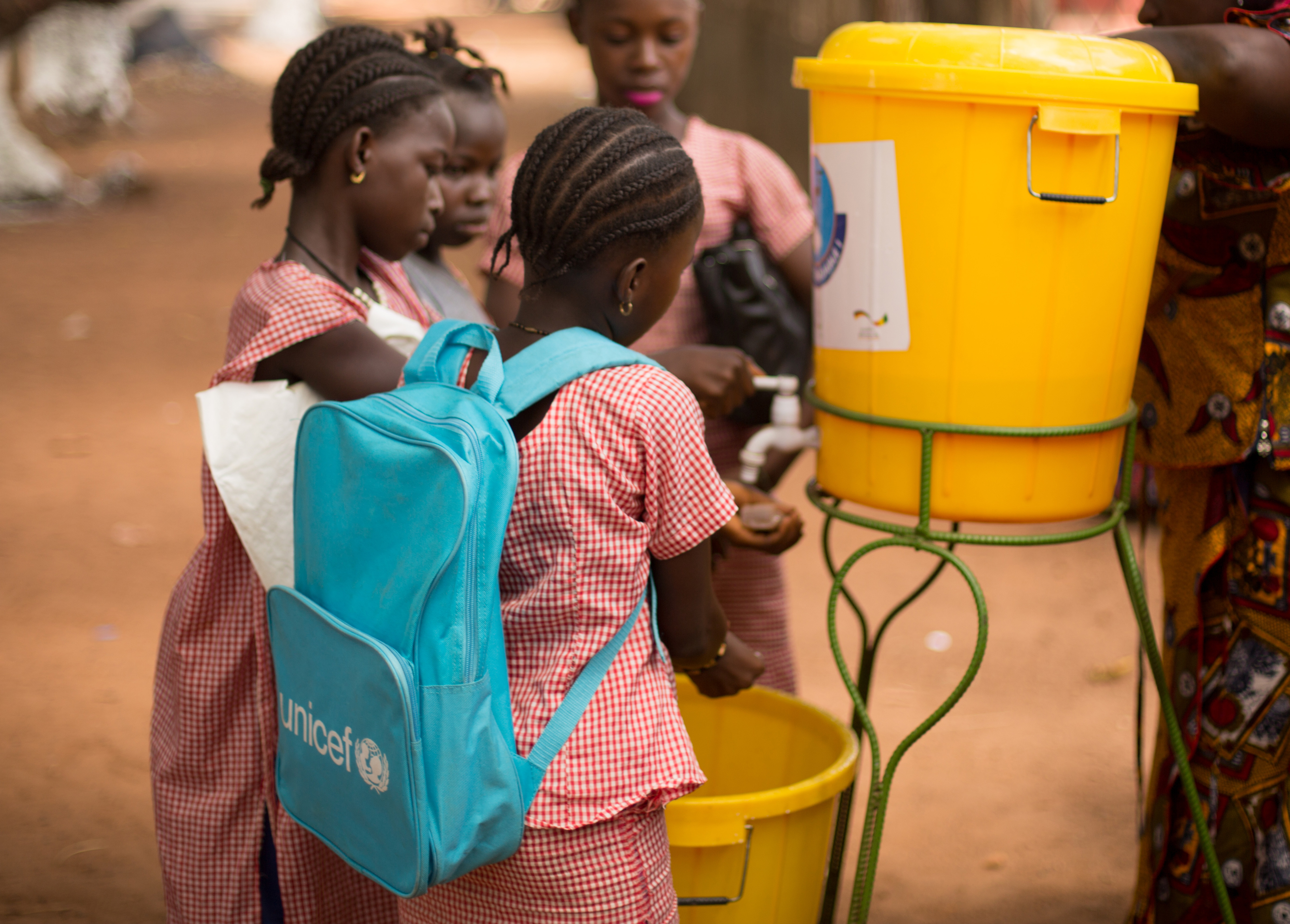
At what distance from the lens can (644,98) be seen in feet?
9.17

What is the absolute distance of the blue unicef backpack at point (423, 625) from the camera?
150cm

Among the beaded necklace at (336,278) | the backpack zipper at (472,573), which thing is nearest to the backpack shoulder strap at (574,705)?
the backpack zipper at (472,573)

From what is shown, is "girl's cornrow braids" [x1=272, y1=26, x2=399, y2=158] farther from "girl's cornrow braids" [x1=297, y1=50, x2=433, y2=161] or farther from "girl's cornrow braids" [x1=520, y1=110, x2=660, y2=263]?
"girl's cornrow braids" [x1=520, y1=110, x2=660, y2=263]

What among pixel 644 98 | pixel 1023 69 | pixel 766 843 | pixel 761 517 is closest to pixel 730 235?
pixel 644 98

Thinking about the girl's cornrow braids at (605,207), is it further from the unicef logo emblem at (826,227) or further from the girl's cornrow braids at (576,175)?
the unicef logo emblem at (826,227)

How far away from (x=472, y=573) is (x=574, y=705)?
221 mm

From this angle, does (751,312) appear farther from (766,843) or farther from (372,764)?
(372,764)

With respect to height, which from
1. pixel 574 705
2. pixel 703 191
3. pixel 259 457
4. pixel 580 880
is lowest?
pixel 580 880

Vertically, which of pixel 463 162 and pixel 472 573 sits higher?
pixel 463 162

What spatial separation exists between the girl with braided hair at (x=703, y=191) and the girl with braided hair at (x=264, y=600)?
529 mm

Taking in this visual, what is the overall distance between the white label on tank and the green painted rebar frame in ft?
0.44

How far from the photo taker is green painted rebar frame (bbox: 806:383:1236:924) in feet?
6.24

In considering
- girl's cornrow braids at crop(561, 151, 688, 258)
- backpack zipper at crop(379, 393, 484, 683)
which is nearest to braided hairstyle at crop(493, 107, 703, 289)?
girl's cornrow braids at crop(561, 151, 688, 258)

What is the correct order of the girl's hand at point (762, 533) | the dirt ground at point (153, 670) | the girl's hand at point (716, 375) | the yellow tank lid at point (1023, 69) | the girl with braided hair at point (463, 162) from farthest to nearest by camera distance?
1. the dirt ground at point (153, 670)
2. the girl with braided hair at point (463, 162)
3. the girl's hand at point (716, 375)
4. the girl's hand at point (762, 533)
5. the yellow tank lid at point (1023, 69)
